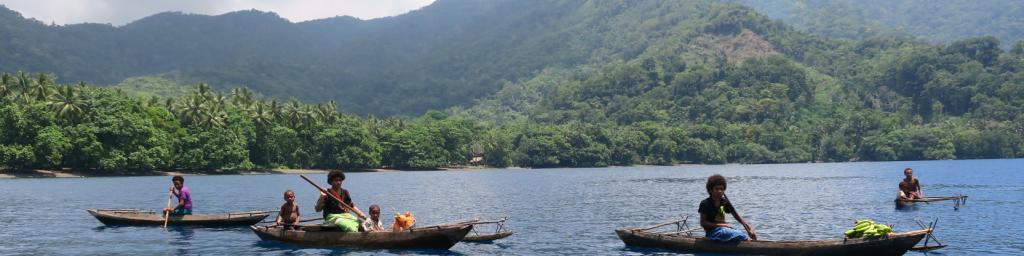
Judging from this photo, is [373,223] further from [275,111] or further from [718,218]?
[275,111]

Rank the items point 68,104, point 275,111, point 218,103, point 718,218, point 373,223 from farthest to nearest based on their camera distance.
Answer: point 275,111 < point 218,103 < point 68,104 < point 373,223 < point 718,218

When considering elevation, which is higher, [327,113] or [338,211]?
[327,113]

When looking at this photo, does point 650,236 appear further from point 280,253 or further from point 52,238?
point 52,238

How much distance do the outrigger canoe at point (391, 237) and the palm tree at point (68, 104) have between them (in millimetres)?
94041

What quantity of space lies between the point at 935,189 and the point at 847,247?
6505 centimetres

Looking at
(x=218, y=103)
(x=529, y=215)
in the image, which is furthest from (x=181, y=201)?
(x=218, y=103)

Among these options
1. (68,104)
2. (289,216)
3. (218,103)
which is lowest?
(289,216)

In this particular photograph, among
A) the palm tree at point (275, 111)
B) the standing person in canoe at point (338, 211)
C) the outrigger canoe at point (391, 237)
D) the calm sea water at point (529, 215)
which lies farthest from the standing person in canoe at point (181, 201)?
the palm tree at point (275, 111)

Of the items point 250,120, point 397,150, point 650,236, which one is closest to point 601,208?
point 650,236

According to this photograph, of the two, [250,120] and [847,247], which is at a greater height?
[250,120]

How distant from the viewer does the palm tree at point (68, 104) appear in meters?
116

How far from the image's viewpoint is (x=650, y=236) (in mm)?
33531

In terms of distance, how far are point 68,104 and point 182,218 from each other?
82.8 m

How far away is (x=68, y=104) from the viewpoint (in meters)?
117
